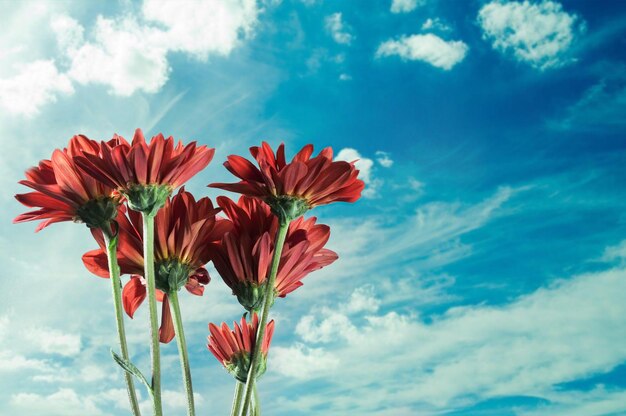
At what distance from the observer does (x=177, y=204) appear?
726 mm

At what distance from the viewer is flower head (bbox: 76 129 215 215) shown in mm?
Answer: 647

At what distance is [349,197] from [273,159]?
9cm

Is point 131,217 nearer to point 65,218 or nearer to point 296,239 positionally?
point 65,218

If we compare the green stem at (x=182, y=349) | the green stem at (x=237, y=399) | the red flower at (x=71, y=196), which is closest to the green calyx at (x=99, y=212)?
the red flower at (x=71, y=196)

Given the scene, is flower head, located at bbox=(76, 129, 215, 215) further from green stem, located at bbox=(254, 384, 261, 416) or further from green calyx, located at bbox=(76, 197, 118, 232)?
green stem, located at bbox=(254, 384, 261, 416)

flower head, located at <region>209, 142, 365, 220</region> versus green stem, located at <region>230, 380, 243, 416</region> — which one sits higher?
flower head, located at <region>209, 142, 365, 220</region>

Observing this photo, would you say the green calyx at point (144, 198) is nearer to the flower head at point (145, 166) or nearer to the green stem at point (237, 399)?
the flower head at point (145, 166)

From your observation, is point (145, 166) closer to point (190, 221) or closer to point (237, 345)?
point (190, 221)

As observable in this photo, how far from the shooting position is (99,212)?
70 centimetres

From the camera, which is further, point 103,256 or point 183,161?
point 103,256

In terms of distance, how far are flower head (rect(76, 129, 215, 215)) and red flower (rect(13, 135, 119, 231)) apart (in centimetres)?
4

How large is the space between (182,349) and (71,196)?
0.20m

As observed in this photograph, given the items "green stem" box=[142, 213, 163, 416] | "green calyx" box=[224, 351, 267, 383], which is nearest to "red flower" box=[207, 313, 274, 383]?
"green calyx" box=[224, 351, 267, 383]

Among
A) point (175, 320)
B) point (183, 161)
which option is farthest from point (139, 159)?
Result: point (175, 320)
